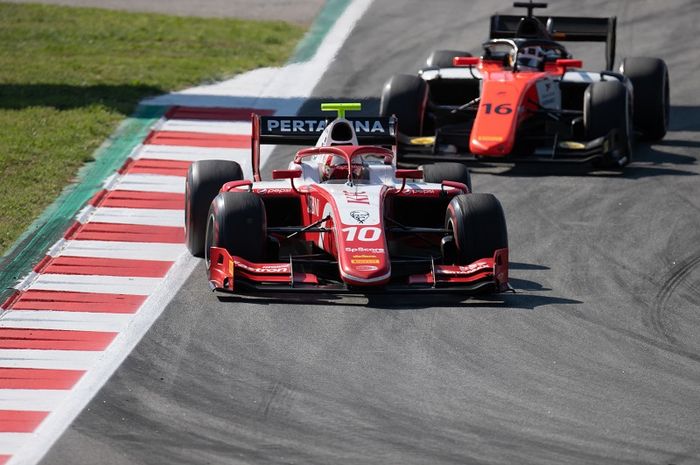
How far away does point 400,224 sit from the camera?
1422cm

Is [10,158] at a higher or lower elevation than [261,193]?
lower

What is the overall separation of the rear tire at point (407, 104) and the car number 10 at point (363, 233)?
21.1ft

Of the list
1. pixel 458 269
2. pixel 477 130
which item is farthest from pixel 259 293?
pixel 477 130

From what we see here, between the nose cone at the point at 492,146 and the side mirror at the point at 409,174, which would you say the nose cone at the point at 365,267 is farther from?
the nose cone at the point at 492,146

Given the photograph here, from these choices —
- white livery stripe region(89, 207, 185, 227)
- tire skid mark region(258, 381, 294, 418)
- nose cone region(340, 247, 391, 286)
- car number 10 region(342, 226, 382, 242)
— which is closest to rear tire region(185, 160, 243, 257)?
white livery stripe region(89, 207, 185, 227)

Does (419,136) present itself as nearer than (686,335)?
No

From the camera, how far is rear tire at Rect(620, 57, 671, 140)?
20.9 metres

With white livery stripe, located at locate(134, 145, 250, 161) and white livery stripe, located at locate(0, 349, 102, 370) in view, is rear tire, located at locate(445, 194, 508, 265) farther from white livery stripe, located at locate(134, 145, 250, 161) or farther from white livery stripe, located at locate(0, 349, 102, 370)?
white livery stripe, located at locate(134, 145, 250, 161)

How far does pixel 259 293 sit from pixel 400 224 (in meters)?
1.57

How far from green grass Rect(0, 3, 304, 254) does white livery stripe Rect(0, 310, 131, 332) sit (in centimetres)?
247

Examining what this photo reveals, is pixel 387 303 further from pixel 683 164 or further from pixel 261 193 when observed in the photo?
pixel 683 164

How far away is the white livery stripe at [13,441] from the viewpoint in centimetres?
1022

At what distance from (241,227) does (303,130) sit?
2.36 m

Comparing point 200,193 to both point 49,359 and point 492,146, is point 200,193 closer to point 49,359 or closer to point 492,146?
point 49,359
